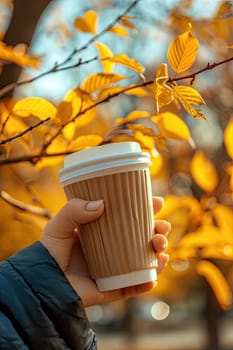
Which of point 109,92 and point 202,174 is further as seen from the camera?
point 202,174

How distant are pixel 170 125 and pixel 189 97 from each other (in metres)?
0.35

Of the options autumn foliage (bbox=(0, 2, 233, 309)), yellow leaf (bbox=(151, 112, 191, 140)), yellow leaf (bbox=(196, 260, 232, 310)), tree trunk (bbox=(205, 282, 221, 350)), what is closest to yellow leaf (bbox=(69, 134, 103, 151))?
autumn foliage (bbox=(0, 2, 233, 309))

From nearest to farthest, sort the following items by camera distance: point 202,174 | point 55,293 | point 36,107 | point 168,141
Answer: point 55,293, point 36,107, point 202,174, point 168,141

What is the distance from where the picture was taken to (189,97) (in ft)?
3.30

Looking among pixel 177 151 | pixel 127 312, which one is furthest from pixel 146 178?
pixel 127 312

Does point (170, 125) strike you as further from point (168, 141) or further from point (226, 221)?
point (168, 141)

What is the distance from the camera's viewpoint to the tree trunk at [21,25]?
1.95m

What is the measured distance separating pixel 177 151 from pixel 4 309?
6079 mm

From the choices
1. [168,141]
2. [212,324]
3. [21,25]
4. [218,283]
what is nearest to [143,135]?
[218,283]

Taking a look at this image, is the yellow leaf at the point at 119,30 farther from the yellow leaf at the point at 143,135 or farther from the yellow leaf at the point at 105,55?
the yellow leaf at the point at 143,135

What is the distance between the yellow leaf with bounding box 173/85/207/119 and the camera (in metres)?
0.99

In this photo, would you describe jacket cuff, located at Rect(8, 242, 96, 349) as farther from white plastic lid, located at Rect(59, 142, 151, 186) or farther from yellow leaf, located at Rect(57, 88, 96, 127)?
yellow leaf, located at Rect(57, 88, 96, 127)

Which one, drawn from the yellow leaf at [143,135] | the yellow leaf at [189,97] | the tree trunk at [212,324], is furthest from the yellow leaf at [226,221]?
the tree trunk at [212,324]

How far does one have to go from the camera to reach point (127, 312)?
1598 centimetres
